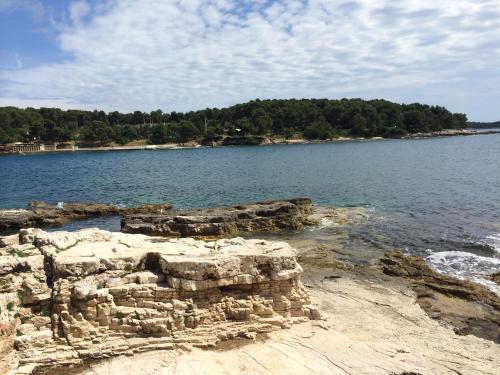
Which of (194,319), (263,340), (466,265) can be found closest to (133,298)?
(194,319)

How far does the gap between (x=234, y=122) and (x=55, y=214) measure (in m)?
139

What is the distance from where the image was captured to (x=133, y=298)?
37.8ft

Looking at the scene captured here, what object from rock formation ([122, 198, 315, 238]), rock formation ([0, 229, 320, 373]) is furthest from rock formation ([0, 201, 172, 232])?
rock formation ([0, 229, 320, 373])

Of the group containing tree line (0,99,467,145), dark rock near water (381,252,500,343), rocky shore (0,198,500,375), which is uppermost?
tree line (0,99,467,145)

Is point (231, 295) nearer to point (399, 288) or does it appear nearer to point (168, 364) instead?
point (168, 364)

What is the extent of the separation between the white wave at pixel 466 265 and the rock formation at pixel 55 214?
20.8 meters

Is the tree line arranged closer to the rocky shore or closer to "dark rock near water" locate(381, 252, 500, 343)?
"dark rock near water" locate(381, 252, 500, 343)

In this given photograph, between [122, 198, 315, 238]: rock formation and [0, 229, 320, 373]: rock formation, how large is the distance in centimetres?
1394

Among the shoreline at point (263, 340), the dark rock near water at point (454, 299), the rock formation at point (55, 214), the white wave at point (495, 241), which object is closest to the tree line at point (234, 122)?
the rock formation at point (55, 214)

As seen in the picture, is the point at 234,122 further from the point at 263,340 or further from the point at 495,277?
the point at 263,340

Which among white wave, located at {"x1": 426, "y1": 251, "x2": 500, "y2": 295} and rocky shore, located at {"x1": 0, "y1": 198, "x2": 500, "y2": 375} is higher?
rocky shore, located at {"x1": 0, "y1": 198, "x2": 500, "y2": 375}

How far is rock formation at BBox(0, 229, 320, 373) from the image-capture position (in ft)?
35.3

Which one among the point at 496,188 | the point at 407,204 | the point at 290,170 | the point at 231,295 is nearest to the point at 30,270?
the point at 231,295

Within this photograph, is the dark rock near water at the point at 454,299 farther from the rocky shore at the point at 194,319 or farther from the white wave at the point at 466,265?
the white wave at the point at 466,265
